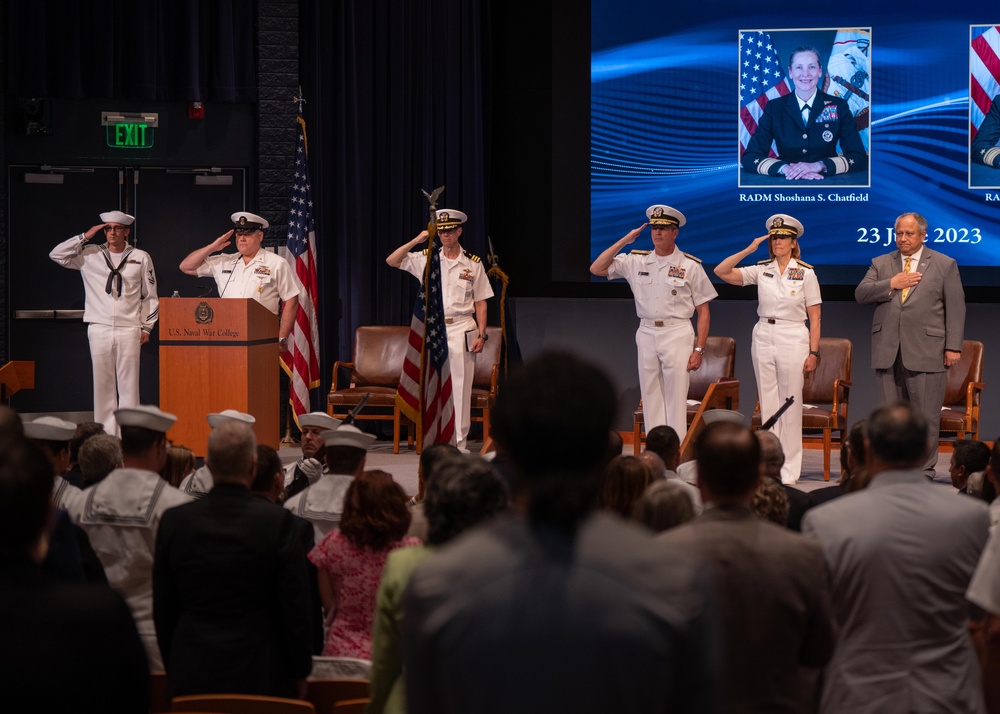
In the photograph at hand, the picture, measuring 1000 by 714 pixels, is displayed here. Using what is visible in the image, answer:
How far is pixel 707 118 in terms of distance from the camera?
30.7 feet

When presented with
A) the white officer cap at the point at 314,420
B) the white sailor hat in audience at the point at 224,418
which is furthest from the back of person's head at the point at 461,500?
the white officer cap at the point at 314,420

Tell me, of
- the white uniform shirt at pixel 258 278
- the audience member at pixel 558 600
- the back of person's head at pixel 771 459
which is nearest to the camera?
the audience member at pixel 558 600

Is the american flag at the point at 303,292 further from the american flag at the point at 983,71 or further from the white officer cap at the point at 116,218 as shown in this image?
the american flag at the point at 983,71

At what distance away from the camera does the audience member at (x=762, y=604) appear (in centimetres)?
211

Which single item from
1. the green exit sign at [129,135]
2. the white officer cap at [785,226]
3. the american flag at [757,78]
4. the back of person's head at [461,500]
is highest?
the american flag at [757,78]

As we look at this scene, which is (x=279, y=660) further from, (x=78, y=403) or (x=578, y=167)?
(x=78, y=403)

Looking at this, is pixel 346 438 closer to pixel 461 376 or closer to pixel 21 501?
pixel 21 501

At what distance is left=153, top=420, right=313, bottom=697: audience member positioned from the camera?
2760 millimetres

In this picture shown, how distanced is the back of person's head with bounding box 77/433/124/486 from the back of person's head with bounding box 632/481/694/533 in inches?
71.7

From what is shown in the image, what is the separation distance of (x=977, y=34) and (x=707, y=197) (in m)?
2.26

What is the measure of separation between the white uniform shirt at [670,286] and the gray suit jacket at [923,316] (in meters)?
1.13

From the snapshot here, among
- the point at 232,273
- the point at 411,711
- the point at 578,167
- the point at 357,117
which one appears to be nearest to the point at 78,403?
the point at 232,273

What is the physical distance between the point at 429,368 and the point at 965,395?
4.14m

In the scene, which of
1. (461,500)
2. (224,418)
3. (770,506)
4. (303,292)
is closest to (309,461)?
(224,418)
